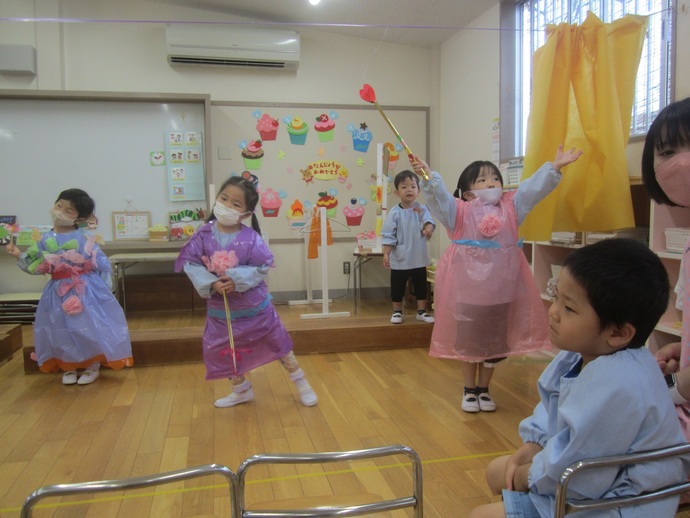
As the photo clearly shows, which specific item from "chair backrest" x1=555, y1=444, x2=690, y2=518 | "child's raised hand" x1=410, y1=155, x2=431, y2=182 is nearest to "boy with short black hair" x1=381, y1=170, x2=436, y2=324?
"child's raised hand" x1=410, y1=155, x2=431, y2=182

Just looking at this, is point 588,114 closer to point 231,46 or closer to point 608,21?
point 608,21

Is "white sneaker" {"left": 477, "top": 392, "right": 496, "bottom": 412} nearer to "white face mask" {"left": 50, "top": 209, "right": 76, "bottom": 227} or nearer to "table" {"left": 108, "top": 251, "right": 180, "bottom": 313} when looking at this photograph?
"white face mask" {"left": 50, "top": 209, "right": 76, "bottom": 227}

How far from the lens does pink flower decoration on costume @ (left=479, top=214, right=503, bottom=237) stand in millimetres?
2424

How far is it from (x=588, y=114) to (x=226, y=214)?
1.78 meters

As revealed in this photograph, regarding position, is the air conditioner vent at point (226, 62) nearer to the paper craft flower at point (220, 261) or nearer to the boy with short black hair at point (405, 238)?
the boy with short black hair at point (405, 238)

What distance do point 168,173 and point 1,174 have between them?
5.08 feet

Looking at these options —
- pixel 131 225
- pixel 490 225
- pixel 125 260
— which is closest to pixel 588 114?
pixel 490 225

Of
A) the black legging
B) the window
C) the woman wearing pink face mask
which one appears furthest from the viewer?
the black legging

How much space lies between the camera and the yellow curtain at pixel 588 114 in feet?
7.99

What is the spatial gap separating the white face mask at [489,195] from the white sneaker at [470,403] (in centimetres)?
96

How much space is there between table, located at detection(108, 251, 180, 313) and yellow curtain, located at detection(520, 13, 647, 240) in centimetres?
356

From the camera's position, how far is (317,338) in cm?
378

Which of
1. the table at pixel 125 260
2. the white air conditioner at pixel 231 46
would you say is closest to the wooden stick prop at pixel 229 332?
the table at pixel 125 260

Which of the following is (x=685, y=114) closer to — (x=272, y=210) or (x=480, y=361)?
(x=480, y=361)
